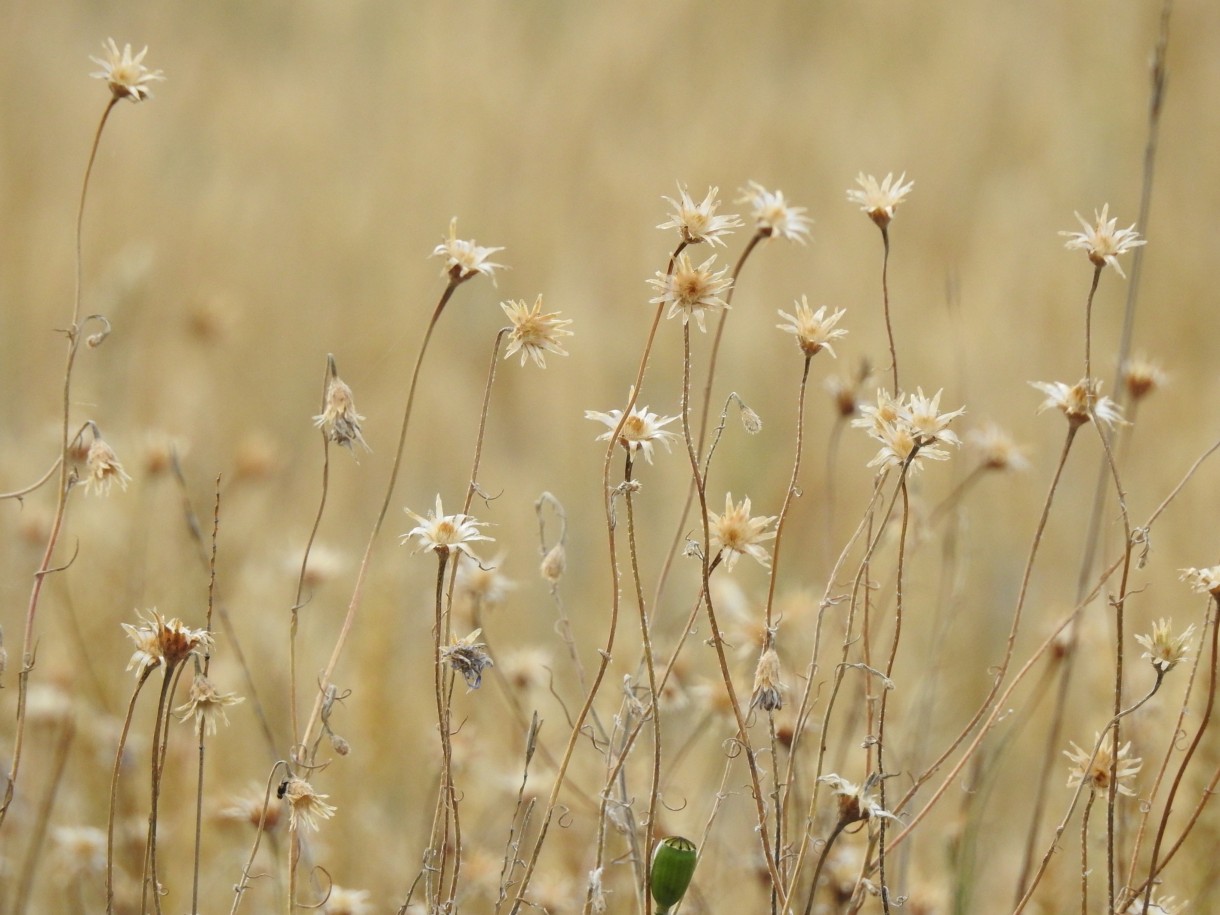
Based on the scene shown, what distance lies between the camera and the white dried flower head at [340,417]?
20.4 inches

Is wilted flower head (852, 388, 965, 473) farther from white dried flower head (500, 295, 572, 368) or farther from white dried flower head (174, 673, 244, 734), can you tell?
white dried flower head (174, 673, 244, 734)

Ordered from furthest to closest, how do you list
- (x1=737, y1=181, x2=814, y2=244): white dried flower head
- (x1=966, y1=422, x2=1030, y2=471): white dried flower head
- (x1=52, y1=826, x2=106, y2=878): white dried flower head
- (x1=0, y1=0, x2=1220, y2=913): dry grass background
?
1. (x1=0, y1=0, x2=1220, y2=913): dry grass background
2. (x1=52, y1=826, x2=106, y2=878): white dried flower head
3. (x1=966, y1=422, x2=1030, y2=471): white dried flower head
4. (x1=737, y1=181, x2=814, y2=244): white dried flower head

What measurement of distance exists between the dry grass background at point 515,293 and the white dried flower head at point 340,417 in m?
0.55

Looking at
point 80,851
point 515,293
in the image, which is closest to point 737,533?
point 80,851

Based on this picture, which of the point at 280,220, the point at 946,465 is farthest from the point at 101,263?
the point at 946,465

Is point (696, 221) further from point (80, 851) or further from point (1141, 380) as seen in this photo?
point (80, 851)

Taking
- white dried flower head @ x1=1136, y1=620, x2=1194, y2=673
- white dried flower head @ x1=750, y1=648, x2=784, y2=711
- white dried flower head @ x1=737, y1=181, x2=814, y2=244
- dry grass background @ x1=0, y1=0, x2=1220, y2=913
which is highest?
dry grass background @ x1=0, y1=0, x2=1220, y2=913

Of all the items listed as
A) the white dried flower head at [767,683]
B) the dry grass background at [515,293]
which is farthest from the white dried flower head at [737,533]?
the dry grass background at [515,293]

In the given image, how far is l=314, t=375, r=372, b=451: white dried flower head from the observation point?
519mm

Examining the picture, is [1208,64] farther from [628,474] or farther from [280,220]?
[628,474]

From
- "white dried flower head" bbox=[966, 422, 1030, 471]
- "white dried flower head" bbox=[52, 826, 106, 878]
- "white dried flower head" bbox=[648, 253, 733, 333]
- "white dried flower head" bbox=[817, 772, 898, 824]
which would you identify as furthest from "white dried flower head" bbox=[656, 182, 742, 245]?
"white dried flower head" bbox=[52, 826, 106, 878]

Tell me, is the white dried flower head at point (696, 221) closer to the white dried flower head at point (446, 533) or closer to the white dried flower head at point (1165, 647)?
the white dried flower head at point (446, 533)

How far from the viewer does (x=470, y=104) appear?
11.5 ft

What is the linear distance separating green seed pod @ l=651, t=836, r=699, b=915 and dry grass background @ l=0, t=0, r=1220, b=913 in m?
0.52
